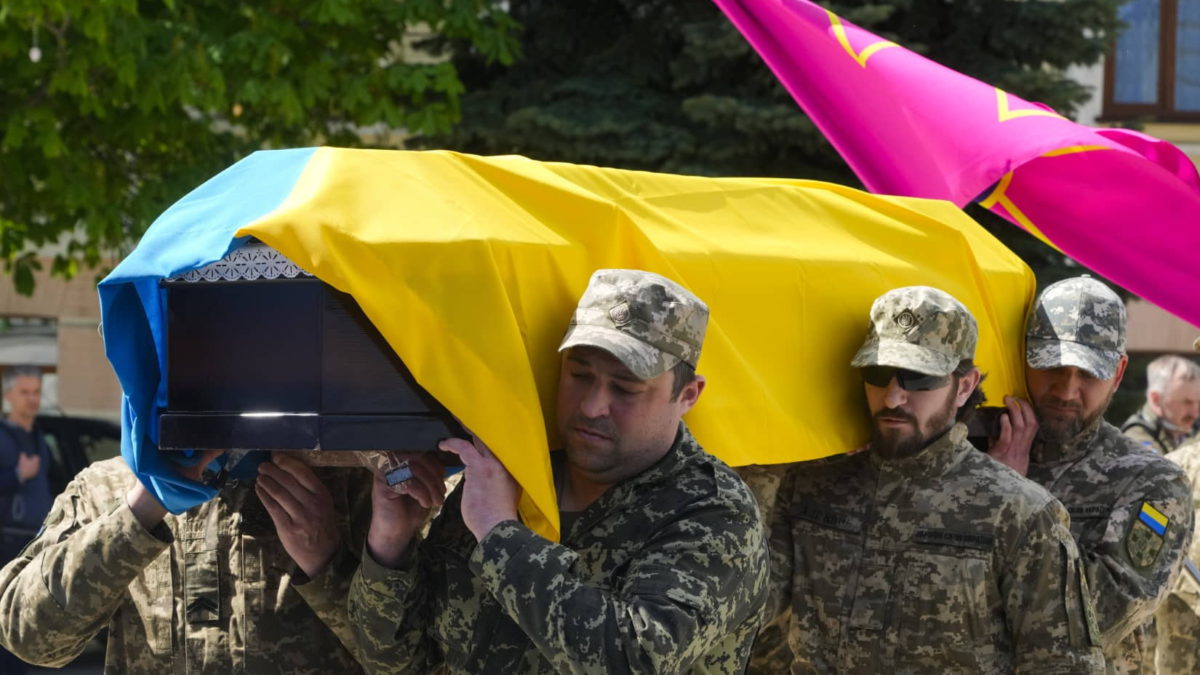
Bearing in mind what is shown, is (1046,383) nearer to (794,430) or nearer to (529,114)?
(794,430)

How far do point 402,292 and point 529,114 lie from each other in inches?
259

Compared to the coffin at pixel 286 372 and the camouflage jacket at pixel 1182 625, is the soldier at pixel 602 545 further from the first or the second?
the camouflage jacket at pixel 1182 625

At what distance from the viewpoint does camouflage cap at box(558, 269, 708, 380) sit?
2.86m

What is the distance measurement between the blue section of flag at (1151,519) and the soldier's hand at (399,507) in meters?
1.97

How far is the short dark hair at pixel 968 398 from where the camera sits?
12.7 feet

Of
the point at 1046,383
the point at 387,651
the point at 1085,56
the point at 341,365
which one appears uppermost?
the point at 341,365

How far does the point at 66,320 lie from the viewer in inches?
A: 528

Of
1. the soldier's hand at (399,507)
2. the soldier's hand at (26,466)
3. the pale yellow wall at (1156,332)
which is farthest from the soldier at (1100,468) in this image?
the pale yellow wall at (1156,332)

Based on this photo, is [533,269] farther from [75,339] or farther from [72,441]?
[75,339]

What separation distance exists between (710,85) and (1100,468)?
219 inches

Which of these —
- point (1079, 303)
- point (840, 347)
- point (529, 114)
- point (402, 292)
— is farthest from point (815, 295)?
point (529, 114)

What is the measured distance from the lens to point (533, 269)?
3.04 metres

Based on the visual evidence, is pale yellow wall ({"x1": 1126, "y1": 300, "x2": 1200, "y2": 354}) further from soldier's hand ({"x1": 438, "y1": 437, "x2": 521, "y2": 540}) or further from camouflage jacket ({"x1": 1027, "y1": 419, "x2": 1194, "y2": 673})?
soldier's hand ({"x1": 438, "y1": 437, "x2": 521, "y2": 540})

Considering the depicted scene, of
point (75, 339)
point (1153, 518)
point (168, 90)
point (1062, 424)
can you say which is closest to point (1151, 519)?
point (1153, 518)
